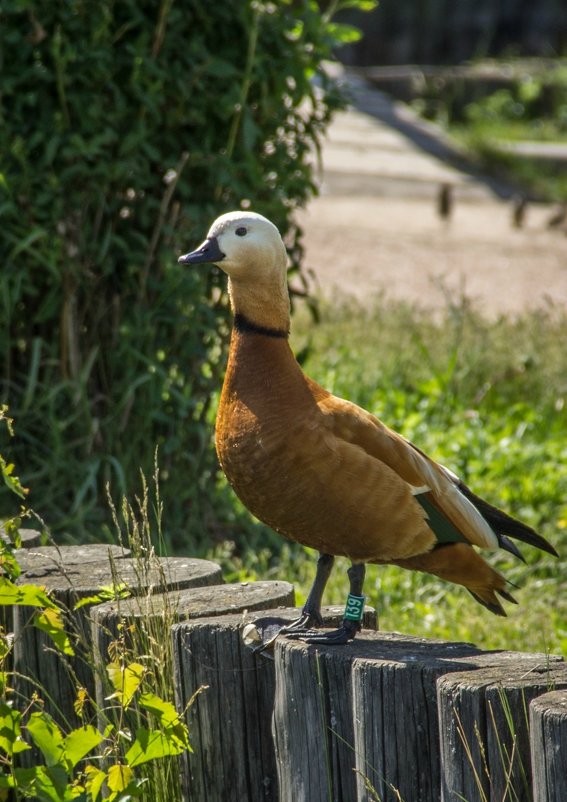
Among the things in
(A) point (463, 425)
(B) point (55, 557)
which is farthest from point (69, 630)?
(A) point (463, 425)

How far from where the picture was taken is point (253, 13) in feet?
15.2

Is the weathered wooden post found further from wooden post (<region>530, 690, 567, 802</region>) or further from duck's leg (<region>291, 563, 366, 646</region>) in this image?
wooden post (<region>530, 690, 567, 802</region>)

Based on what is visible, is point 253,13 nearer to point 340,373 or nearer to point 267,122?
point 267,122

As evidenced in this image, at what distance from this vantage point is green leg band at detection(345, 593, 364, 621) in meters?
2.76

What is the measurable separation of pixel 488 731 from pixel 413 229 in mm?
10496

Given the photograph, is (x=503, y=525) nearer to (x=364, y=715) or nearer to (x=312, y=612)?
(x=312, y=612)

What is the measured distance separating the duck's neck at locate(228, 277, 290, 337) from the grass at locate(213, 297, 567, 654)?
1.56m

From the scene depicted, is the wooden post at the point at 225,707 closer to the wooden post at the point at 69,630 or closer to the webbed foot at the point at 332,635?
the webbed foot at the point at 332,635

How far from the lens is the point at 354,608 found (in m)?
2.77

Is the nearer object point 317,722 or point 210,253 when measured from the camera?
point 317,722

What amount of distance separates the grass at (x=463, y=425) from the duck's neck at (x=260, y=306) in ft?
5.11

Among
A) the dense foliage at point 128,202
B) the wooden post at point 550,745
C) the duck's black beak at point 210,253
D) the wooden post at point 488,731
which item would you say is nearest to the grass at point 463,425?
the dense foliage at point 128,202

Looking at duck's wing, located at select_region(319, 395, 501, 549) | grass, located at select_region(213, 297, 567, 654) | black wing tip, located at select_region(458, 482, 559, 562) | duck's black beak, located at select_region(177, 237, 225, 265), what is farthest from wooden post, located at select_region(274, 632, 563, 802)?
grass, located at select_region(213, 297, 567, 654)

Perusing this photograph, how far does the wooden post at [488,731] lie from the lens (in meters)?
2.31
